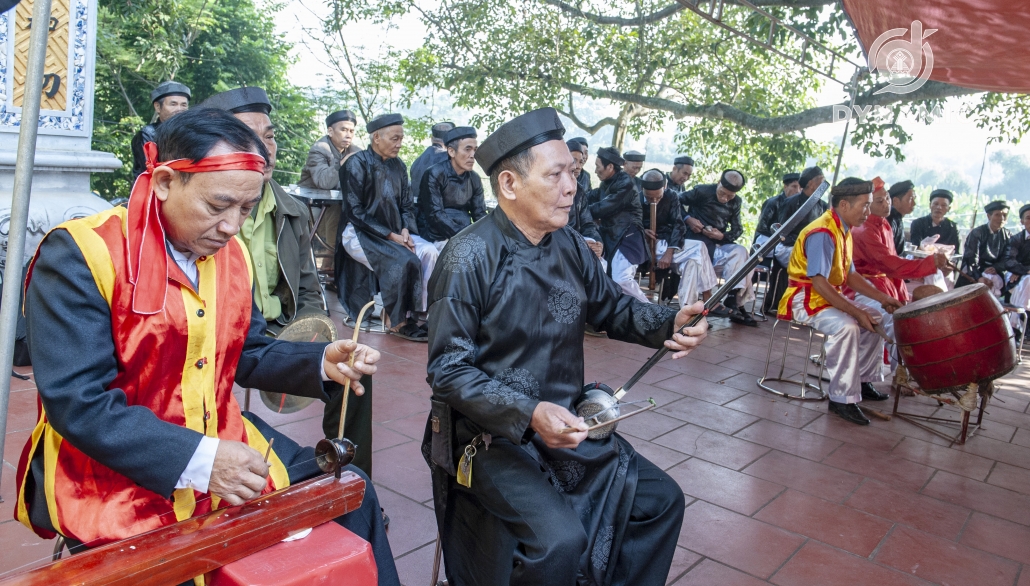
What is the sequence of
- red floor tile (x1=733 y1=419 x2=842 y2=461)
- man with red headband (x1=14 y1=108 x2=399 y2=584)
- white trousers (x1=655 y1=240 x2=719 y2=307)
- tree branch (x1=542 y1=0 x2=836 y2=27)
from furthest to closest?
tree branch (x1=542 y1=0 x2=836 y2=27), white trousers (x1=655 y1=240 x2=719 y2=307), red floor tile (x1=733 y1=419 x2=842 y2=461), man with red headband (x1=14 y1=108 x2=399 y2=584)

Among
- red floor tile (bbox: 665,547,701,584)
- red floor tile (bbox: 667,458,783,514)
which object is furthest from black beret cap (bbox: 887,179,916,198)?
red floor tile (bbox: 665,547,701,584)

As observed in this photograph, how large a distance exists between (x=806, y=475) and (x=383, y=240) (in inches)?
149

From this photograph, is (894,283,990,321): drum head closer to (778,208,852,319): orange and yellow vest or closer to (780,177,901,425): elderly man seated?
(780,177,901,425): elderly man seated

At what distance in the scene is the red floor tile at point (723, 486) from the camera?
367 cm

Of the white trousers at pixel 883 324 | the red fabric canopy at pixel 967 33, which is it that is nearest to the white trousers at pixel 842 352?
the white trousers at pixel 883 324

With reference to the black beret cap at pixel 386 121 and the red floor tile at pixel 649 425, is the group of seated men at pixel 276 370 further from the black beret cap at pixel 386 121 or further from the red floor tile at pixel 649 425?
the black beret cap at pixel 386 121

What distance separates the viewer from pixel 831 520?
3570 millimetres

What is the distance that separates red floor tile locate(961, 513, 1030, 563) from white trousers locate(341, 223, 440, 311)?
4152 mm

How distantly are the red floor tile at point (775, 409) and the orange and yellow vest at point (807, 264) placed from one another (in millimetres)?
625

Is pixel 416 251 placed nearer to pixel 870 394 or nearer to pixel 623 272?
pixel 623 272

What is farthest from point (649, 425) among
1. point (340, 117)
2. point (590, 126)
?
point (590, 126)

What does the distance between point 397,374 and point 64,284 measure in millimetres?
3757

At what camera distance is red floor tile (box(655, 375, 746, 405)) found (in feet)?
18.0

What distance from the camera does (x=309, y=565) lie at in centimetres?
154
